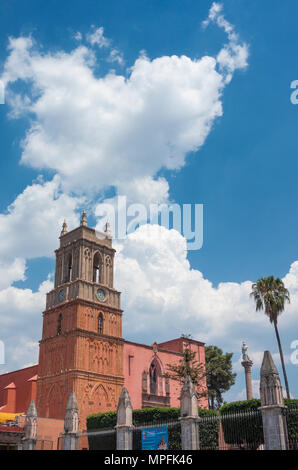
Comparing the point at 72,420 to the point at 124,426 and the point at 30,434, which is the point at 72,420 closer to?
the point at 30,434

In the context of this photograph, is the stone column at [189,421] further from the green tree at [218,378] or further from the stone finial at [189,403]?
the green tree at [218,378]

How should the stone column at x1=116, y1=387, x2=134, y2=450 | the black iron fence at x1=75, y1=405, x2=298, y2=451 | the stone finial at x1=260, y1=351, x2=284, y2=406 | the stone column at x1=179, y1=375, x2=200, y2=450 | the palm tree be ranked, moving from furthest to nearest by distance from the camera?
the palm tree → the black iron fence at x1=75, y1=405, x2=298, y2=451 → the stone column at x1=116, y1=387, x2=134, y2=450 → the stone column at x1=179, y1=375, x2=200, y2=450 → the stone finial at x1=260, y1=351, x2=284, y2=406

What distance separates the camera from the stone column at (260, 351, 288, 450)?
1920 centimetres

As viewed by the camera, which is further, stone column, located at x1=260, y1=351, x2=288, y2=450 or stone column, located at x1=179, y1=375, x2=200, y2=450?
stone column, located at x1=179, y1=375, x2=200, y2=450

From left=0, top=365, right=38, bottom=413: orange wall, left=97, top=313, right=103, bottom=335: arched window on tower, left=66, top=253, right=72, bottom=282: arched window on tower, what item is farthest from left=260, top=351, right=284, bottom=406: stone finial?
left=0, top=365, right=38, bottom=413: orange wall

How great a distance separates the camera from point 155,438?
2428 cm

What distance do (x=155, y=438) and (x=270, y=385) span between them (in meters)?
7.44

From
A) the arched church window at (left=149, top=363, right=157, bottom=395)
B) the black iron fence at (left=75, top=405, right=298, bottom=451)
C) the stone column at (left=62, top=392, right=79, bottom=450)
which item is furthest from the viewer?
the arched church window at (left=149, top=363, right=157, bottom=395)

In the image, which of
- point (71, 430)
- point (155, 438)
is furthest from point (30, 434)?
point (155, 438)

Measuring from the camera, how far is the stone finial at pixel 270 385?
19.8 meters

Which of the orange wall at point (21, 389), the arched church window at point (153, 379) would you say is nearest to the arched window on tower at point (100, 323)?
the arched church window at point (153, 379)

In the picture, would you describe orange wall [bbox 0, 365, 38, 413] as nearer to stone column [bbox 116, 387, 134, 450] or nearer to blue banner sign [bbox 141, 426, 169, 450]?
stone column [bbox 116, 387, 134, 450]

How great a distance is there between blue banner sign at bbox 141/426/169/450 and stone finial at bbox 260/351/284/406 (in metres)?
6.10

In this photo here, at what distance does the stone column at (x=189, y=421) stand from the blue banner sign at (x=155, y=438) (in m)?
1.79
